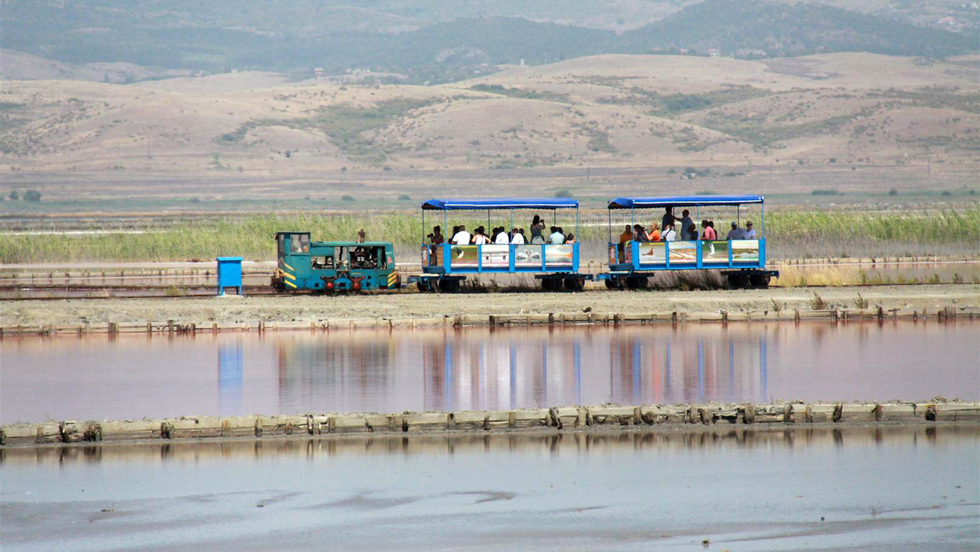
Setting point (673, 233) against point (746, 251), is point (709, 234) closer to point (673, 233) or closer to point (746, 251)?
point (673, 233)

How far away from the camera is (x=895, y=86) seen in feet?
615

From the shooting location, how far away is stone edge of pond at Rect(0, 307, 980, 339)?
23938 mm

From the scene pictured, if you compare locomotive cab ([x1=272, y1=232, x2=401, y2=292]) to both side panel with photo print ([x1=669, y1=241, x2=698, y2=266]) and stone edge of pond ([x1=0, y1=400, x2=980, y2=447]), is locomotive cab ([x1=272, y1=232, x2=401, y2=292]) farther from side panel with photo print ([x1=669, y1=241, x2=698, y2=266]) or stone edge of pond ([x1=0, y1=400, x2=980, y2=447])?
stone edge of pond ([x1=0, y1=400, x2=980, y2=447])

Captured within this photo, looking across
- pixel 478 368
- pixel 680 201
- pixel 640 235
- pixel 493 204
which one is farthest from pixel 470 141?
pixel 478 368

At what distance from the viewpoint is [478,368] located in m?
18.8

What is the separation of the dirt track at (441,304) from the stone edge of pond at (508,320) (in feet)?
2.33

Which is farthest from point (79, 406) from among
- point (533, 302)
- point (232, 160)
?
point (232, 160)

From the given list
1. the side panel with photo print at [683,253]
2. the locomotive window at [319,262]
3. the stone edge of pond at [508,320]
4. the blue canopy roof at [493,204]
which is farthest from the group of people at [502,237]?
the stone edge of pond at [508,320]

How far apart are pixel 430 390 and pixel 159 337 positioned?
8.19 metres

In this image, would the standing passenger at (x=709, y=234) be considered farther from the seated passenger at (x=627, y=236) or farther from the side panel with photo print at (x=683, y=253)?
the seated passenger at (x=627, y=236)

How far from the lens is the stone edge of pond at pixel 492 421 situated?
45.3 feet

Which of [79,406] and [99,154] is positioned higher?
[99,154]

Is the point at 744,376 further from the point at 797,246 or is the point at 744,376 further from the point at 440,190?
the point at 440,190

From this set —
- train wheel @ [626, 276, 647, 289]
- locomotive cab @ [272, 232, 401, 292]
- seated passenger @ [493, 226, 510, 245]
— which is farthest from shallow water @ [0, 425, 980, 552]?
seated passenger @ [493, 226, 510, 245]
